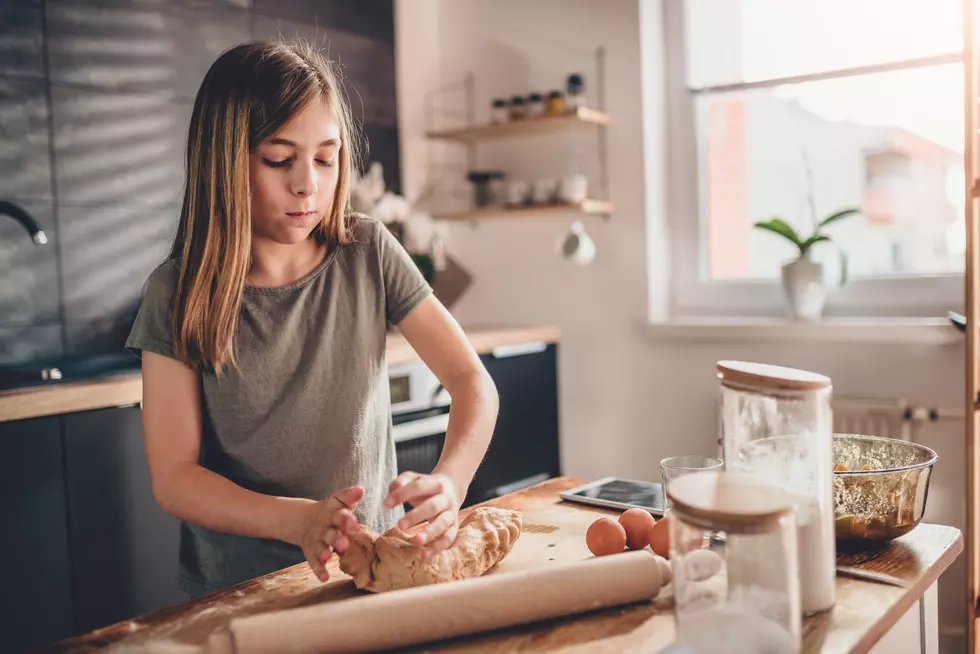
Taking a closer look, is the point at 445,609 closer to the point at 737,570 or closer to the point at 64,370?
the point at 737,570

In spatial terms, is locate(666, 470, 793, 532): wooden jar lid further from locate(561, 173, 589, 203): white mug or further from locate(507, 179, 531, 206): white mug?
locate(507, 179, 531, 206): white mug

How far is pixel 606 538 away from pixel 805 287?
1.63m

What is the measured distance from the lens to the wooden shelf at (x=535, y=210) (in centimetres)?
264

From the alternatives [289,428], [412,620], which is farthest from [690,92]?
[412,620]

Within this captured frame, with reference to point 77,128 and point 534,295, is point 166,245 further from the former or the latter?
point 534,295

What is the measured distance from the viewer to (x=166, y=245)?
239cm

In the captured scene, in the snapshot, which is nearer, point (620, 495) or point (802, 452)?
point (802, 452)

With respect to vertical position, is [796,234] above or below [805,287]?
above

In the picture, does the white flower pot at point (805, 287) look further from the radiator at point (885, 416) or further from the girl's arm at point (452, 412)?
the girl's arm at point (452, 412)

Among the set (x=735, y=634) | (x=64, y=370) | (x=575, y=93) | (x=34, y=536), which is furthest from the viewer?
(x=575, y=93)

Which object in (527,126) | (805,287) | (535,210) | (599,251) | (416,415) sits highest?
(527,126)

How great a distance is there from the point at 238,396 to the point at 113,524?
0.87 meters

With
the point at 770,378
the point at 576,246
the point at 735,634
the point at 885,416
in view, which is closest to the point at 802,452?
the point at 770,378

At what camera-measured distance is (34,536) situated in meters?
1.67
